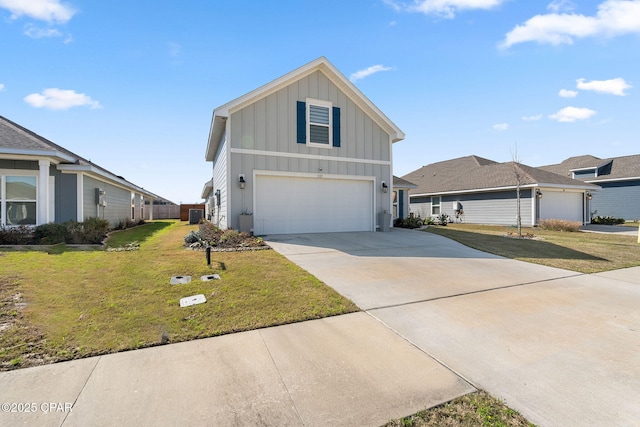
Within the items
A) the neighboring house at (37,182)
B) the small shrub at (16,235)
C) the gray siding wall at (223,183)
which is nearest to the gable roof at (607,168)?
the gray siding wall at (223,183)

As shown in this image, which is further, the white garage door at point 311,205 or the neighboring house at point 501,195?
the neighboring house at point 501,195

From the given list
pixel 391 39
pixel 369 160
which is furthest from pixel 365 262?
pixel 391 39

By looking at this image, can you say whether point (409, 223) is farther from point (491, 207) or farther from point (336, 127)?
point (491, 207)

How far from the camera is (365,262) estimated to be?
677 cm

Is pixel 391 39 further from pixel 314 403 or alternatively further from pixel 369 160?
pixel 314 403

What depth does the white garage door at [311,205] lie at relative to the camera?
34.7 ft

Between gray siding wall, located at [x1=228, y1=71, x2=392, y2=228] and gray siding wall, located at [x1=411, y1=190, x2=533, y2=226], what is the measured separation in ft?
37.0

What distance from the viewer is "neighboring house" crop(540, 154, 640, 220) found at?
77.1 ft

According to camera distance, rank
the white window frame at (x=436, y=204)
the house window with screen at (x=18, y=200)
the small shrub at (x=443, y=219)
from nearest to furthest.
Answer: the house window with screen at (x=18, y=200), the small shrub at (x=443, y=219), the white window frame at (x=436, y=204)

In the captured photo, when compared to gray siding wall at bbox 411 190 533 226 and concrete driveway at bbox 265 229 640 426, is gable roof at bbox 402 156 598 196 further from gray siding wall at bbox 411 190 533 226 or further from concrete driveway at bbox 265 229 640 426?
concrete driveway at bbox 265 229 640 426

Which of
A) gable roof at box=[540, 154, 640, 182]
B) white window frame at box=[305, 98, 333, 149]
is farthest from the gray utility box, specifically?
gable roof at box=[540, 154, 640, 182]

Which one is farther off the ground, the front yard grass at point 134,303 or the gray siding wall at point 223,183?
the gray siding wall at point 223,183

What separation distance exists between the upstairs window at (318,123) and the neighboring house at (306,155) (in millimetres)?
38

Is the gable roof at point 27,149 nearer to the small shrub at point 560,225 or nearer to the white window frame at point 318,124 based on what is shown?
the white window frame at point 318,124
